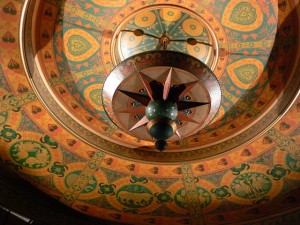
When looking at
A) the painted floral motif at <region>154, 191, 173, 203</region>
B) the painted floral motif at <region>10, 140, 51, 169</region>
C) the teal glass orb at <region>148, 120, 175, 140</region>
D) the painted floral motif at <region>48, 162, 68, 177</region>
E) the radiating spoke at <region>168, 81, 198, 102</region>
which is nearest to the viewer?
the teal glass orb at <region>148, 120, 175, 140</region>

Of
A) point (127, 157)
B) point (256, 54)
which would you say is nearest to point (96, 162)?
point (127, 157)

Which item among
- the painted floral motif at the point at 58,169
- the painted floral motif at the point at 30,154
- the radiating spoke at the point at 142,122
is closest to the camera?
the radiating spoke at the point at 142,122

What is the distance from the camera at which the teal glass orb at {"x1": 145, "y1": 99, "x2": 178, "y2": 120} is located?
5.14 m

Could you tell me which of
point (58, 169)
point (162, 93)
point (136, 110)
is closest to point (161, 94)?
point (162, 93)

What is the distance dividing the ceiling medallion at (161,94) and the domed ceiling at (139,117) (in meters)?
0.27

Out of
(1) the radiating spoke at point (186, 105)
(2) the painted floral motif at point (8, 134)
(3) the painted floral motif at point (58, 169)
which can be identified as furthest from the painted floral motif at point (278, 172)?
(2) the painted floral motif at point (8, 134)

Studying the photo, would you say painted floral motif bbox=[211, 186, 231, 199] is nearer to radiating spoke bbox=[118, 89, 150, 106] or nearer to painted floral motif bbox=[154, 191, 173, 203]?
painted floral motif bbox=[154, 191, 173, 203]

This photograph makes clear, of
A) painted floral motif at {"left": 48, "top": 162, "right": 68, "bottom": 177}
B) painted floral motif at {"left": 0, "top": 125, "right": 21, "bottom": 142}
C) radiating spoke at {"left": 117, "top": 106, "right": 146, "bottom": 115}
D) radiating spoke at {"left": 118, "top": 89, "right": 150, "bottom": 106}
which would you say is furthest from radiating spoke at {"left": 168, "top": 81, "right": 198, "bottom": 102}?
painted floral motif at {"left": 0, "top": 125, "right": 21, "bottom": 142}

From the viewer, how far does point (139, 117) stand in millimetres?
5785

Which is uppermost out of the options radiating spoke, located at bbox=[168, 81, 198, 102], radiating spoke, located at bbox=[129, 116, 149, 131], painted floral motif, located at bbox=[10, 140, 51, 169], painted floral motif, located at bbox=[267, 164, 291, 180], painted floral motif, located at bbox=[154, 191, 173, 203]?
painted floral motif, located at bbox=[267, 164, 291, 180]

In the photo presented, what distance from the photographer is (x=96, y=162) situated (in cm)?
709

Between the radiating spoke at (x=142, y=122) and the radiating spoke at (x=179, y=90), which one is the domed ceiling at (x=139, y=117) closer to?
the radiating spoke at (x=142, y=122)

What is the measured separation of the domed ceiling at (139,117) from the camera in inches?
243

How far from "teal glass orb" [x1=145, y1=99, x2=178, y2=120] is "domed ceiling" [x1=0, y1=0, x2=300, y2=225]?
57 centimetres
